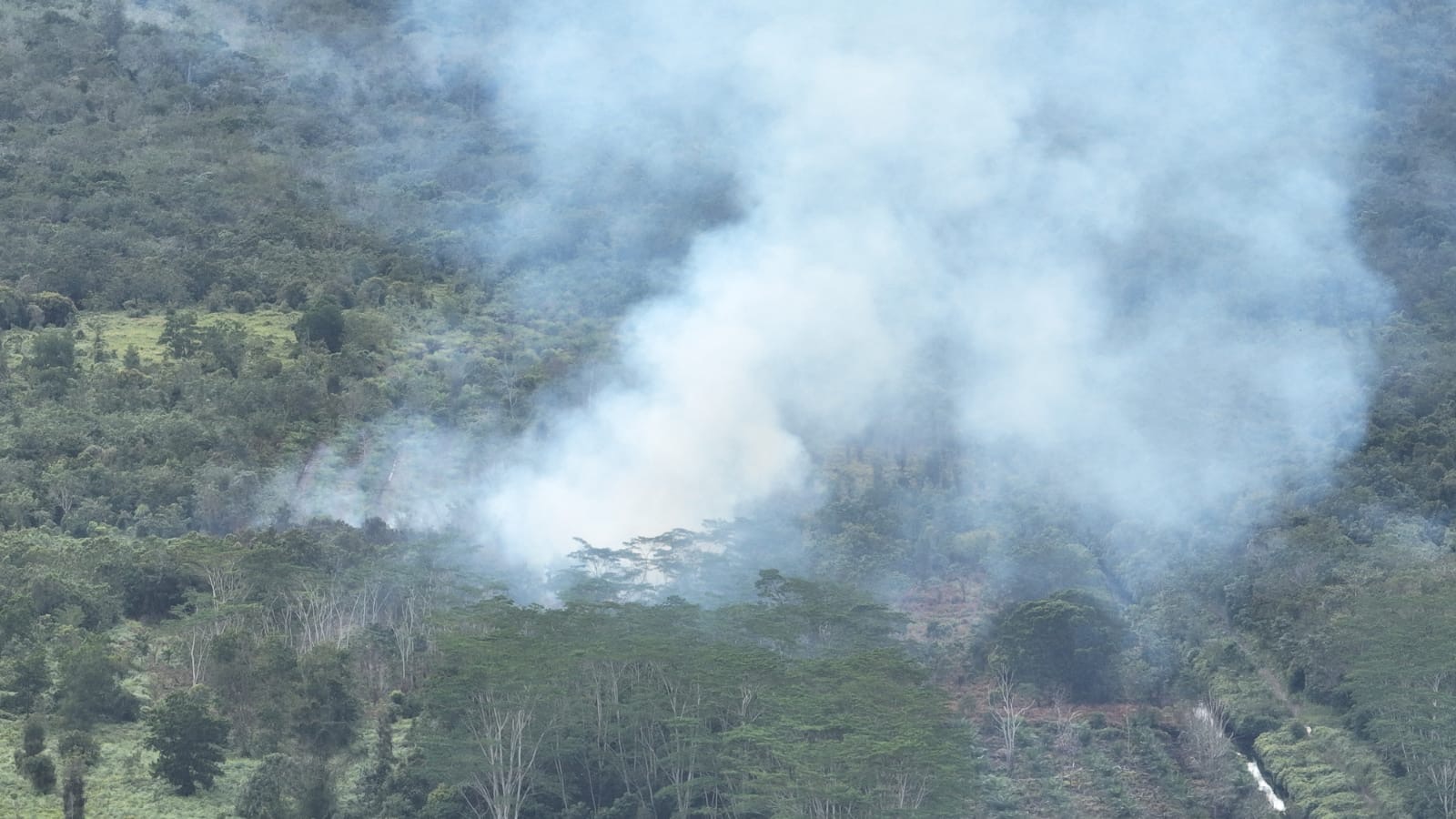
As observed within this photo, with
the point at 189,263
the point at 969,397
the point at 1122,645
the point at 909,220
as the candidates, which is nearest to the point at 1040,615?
the point at 1122,645

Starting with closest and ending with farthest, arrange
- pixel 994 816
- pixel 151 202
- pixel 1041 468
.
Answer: pixel 994 816
pixel 1041 468
pixel 151 202

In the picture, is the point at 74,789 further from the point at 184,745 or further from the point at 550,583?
the point at 550,583

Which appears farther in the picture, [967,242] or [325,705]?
[967,242]

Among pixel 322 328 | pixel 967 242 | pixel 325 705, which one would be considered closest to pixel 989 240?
pixel 967 242

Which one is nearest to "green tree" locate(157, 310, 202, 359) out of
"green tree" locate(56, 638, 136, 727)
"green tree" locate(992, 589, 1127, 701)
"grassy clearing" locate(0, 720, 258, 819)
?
"green tree" locate(56, 638, 136, 727)

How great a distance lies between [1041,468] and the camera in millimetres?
63500

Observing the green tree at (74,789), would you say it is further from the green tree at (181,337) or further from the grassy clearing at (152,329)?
the green tree at (181,337)

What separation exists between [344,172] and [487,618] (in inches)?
1964

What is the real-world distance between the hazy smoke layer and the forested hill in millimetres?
1733

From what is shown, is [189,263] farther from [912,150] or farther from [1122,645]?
[1122,645]

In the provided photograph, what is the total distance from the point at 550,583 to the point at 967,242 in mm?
28028

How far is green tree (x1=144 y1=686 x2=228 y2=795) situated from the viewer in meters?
40.6

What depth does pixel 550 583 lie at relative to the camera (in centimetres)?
5356

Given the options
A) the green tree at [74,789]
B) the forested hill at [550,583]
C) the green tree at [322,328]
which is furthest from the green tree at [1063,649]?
the green tree at [322,328]
